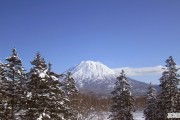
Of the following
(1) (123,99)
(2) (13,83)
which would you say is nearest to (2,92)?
(2) (13,83)

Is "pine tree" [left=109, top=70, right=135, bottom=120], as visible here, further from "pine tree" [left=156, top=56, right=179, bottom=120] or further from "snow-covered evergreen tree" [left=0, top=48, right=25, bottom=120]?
"snow-covered evergreen tree" [left=0, top=48, right=25, bottom=120]

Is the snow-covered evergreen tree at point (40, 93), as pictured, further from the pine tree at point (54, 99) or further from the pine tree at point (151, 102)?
the pine tree at point (151, 102)

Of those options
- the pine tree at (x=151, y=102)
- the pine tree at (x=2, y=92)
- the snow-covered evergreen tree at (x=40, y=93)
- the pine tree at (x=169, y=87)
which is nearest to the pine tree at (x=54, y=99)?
the snow-covered evergreen tree at (x=40, y=93)

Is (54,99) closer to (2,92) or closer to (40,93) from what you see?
(40,93)

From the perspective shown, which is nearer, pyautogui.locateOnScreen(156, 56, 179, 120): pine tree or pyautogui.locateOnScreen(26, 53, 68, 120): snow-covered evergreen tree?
pyautogui.locateOnScreen(26, 53, 68, 120): snow-covered evergreen tree

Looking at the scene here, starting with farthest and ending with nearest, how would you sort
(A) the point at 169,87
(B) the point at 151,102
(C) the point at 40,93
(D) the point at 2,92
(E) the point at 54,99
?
(B) the point at 151,102
(A) the point at 169,87
(D) the point at 2,92
(E) the point at 54,99
(C) the point at 40,93

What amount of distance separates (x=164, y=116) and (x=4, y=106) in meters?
27.6

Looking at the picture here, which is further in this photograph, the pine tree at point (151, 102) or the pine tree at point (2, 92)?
the pine tree at point (151, 102)

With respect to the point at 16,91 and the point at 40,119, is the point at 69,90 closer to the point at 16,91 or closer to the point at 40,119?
the point at 16,91

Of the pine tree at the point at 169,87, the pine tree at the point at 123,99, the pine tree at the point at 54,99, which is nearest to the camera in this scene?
the pine tree at the point at 54,99

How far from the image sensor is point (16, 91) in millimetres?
30703

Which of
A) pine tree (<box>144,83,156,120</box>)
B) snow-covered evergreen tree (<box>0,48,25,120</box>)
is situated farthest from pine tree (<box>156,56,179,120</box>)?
snow-covered evergreen tree (<box>0,48,25,120</box>)

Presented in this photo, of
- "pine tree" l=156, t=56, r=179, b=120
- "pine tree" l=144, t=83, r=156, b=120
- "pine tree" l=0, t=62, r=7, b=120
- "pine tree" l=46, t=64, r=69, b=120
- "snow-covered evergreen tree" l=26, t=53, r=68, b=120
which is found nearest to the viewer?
"snow-covered evergreen tree" l=26, t=53, r=68, b=120

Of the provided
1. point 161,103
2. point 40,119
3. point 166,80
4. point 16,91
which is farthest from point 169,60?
point 40,119
